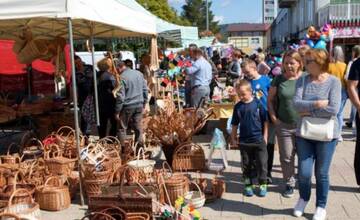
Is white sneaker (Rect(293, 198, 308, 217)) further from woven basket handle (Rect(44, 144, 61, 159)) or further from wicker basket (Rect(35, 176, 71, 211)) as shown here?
woven basket handle (Rect(44, 144, 61, 159))

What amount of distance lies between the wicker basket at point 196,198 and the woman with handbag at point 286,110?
3.24ft

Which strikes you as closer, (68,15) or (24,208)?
(24,208)

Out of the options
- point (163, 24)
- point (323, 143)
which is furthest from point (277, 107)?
point (163, 24)

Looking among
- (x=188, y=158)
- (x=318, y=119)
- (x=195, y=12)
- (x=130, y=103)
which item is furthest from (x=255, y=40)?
(x=318, y=119)

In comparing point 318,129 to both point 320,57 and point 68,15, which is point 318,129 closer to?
point 320,57

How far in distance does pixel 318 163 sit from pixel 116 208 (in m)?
1.90

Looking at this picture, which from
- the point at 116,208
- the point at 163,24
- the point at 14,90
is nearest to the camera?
the point at 116,208

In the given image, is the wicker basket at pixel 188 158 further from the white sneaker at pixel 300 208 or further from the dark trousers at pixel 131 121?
the white sneaker at pixel 300 208

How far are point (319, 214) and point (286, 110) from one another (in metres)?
1.21

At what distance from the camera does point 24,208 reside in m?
4.95

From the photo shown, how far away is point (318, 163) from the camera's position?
460cm

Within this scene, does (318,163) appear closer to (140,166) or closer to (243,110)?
(243,110)

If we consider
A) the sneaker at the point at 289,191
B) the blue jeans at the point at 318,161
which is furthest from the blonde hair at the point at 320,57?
the sneaker at the point at 289,191

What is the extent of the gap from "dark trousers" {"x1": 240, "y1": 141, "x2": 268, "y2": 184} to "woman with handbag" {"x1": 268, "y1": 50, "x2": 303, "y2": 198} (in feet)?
0.69
